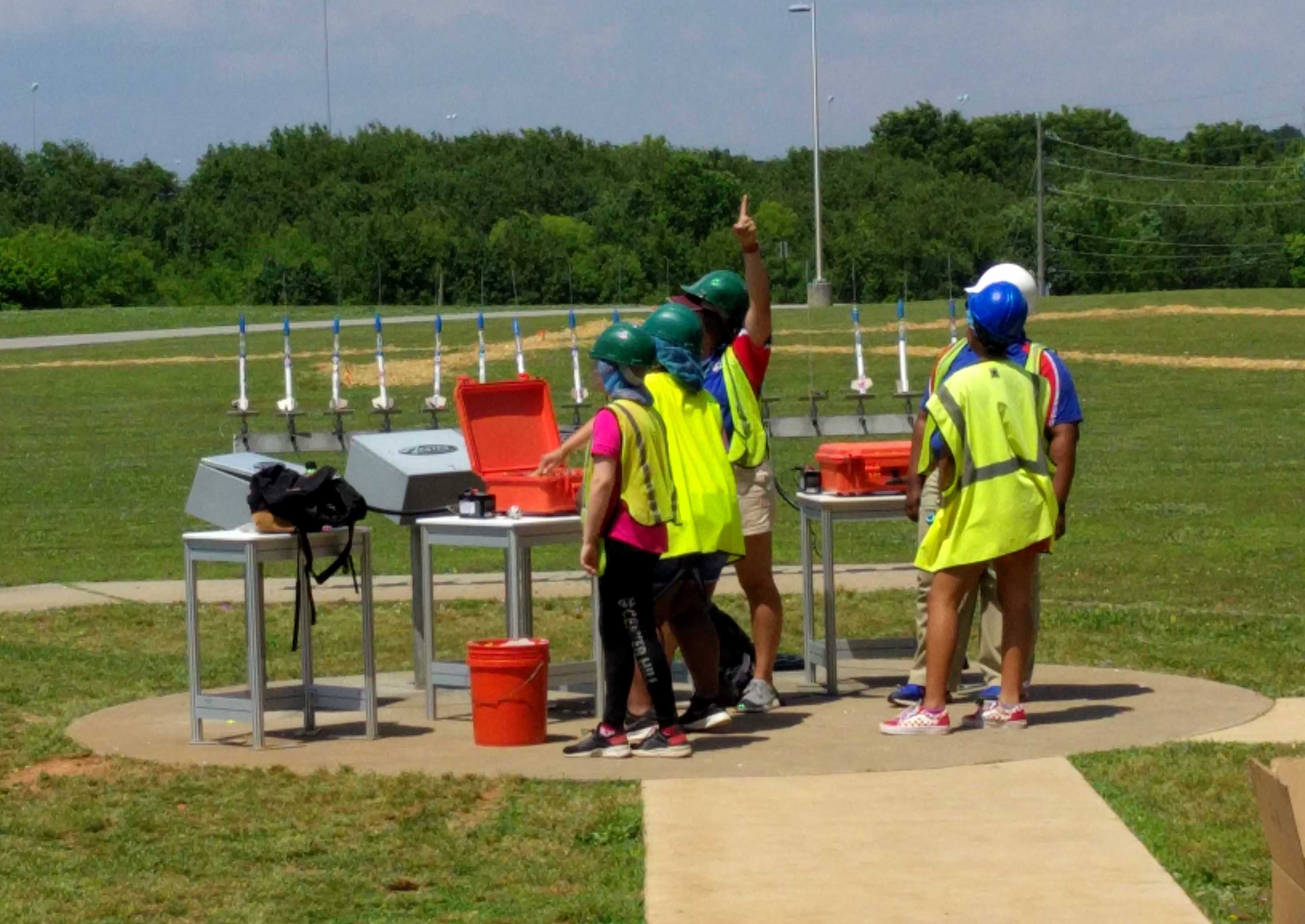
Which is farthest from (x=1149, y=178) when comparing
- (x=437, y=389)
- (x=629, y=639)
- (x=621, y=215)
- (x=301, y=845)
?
(x=301, y=845)

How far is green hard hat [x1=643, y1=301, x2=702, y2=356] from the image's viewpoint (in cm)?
816

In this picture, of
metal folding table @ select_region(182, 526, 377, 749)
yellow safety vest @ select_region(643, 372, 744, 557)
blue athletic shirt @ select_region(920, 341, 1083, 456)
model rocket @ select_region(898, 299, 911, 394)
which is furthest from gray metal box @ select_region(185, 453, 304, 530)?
model rocket @ select_region(898, 299, 911, 394)

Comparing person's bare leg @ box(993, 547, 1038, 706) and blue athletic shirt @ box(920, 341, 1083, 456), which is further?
blue athletic shirt @ box(920, 341, 1083, 456)

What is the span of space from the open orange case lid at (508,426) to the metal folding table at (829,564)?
124 cm

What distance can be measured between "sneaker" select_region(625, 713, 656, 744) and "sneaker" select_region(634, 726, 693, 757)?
2 centimetres

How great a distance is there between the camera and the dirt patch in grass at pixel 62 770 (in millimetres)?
7773

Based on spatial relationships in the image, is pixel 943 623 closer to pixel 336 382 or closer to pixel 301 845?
pixel 301 845

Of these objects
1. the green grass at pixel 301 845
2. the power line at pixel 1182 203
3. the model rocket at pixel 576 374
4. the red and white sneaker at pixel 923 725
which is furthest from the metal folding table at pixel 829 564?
the power line at pixel 1182 203

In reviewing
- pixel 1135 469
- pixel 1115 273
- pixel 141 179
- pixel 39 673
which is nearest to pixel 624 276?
pixel 1115 273

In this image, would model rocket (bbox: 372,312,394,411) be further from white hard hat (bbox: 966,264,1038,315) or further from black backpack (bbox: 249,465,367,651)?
white hard hat (bbox: 966,264,1038,315)

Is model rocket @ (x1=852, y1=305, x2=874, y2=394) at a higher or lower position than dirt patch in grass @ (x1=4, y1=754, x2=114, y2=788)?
higher

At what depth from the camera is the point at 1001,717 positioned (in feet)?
27.4

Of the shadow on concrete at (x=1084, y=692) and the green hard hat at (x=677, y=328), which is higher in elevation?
the green hard hat at (x=677, y=328)

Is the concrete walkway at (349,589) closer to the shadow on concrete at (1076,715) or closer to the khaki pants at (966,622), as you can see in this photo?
the khaki pants at (966,622)
